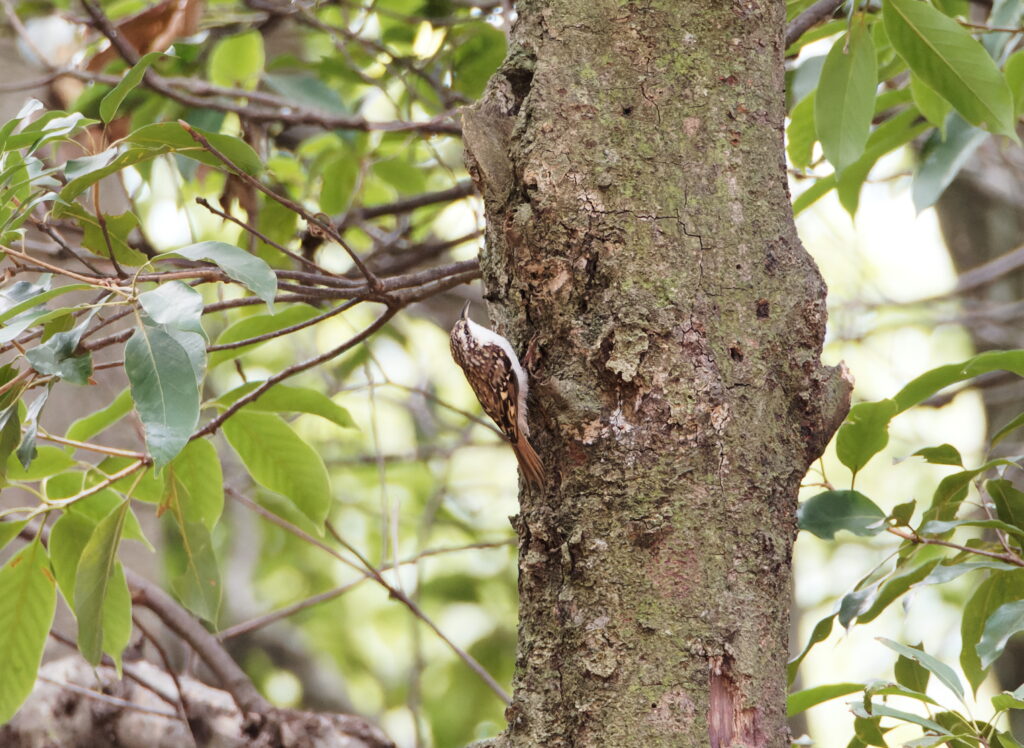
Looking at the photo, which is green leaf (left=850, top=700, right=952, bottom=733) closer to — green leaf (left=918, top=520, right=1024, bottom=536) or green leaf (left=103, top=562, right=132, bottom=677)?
green leaf (left=918, top=520, right=1024, bottom=536)

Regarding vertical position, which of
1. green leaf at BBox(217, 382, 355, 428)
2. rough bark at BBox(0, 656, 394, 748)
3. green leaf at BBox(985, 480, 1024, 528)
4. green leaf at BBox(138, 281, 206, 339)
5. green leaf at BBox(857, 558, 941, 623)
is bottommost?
rough bark at BBox(0, 656, 394, 748)

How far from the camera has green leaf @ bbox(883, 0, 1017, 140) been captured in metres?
1.83

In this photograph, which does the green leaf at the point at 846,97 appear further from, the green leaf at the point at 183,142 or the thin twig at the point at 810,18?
the green leaf at the point at 183,142

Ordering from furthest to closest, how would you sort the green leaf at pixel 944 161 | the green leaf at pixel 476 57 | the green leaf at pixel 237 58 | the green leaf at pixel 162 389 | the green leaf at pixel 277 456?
the green leaf at pixel 237 58 → the green leaf at pixel 476 57 → the green leaf at pixel 944 161 → the green leaf at pixel 277 456 → the green leaf at pixel 162 389

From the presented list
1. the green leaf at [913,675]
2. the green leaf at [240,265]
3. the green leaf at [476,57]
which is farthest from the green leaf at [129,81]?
the green leaf at [476,57]

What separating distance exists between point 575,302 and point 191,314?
56cm

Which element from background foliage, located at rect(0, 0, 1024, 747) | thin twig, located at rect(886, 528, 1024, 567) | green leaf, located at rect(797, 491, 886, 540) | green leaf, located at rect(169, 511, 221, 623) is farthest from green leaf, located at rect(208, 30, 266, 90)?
thin twig, located at rect(886, 528, 1024, 567)

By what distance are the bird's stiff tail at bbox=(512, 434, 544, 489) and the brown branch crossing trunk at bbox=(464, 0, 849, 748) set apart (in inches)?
0.9

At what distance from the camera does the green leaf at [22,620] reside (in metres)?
2.08

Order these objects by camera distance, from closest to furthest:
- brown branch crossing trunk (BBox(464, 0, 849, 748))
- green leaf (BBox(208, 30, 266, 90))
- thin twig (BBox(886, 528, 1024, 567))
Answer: brown branch crossing trunk (BBox(464, 0, 849, 748)) → thin twig (BBox(886, 528, 1024, 567)) → green leaf (BBox(208, 30, 266, 90))

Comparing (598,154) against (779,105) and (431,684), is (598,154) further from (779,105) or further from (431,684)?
(431,684)

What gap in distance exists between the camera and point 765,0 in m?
1.74

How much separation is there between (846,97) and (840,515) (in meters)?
0.77

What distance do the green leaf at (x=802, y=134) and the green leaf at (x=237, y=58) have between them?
185 cm
